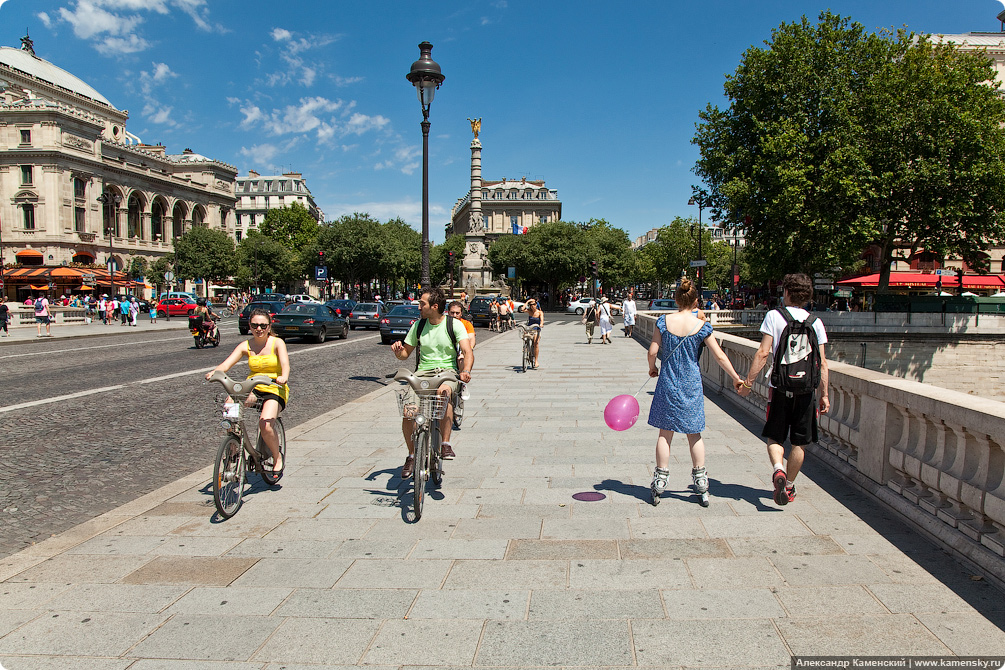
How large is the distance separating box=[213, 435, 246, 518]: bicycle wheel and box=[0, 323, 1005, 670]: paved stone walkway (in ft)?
0.41

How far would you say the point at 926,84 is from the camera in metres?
29.0

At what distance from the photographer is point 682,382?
5.09 metres

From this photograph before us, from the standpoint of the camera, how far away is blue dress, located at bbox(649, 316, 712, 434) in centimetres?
504

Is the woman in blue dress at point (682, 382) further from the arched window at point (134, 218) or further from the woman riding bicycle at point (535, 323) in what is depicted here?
the arched window at point (134, 218)

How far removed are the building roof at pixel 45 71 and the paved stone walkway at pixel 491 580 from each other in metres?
86.0

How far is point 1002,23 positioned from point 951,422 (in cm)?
7482

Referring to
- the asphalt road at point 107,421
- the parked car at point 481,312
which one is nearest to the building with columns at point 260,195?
the parked car at point 481,312

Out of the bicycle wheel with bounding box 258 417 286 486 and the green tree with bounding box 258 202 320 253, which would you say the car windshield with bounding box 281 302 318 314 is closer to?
the bicycle wheel with bounding box 258 417 286 486

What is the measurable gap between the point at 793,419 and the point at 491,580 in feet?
8.41

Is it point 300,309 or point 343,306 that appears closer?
point 300,309

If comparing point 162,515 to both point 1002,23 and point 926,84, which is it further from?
point 1002,23

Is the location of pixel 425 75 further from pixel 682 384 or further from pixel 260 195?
pixel 260 195

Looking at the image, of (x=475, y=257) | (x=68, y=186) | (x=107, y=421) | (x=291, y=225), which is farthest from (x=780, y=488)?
(x=291, y=225)

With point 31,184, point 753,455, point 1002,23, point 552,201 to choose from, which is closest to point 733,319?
point 753,455
